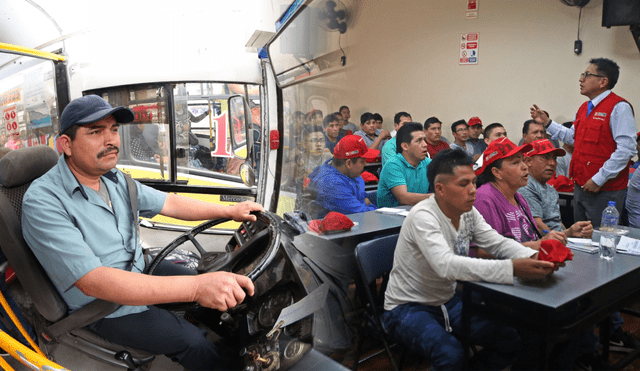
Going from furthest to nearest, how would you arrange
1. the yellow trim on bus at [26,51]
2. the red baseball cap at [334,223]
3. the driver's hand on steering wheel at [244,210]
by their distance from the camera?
the yellow trim on bus at [26,51]
the driver's hand on steering wheel at [244,210]
the red baseball cap at [334,223]

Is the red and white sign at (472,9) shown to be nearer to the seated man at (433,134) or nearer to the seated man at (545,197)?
the seated man at (433,134)

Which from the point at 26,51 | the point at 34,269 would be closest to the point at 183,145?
the point at 26,51

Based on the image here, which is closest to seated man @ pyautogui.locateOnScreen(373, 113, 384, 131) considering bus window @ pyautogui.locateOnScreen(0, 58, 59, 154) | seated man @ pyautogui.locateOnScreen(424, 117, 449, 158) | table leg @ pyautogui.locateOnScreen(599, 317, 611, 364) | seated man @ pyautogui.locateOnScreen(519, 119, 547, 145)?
seated man @ pyautogui.locateOnScreen(424, 117, 449, 158)

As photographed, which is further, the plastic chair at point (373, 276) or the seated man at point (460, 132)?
the plastic chair at point (373, 276)

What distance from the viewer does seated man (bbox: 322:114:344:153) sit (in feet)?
4.00

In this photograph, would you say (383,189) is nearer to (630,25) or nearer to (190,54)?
(630,25)

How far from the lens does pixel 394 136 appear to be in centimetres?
113

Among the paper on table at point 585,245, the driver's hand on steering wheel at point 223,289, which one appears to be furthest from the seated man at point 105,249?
the paper on table at point 585,245

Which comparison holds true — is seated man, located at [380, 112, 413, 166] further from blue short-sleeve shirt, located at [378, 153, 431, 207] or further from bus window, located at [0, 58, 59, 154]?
bus window, located at [0, 58, 59, 154]

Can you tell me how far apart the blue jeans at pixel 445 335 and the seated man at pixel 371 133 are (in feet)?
1.37

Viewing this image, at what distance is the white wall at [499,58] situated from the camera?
994 mm

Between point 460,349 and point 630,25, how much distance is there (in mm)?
785

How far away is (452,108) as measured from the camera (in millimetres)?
1054

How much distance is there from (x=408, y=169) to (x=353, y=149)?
0.51 ft
